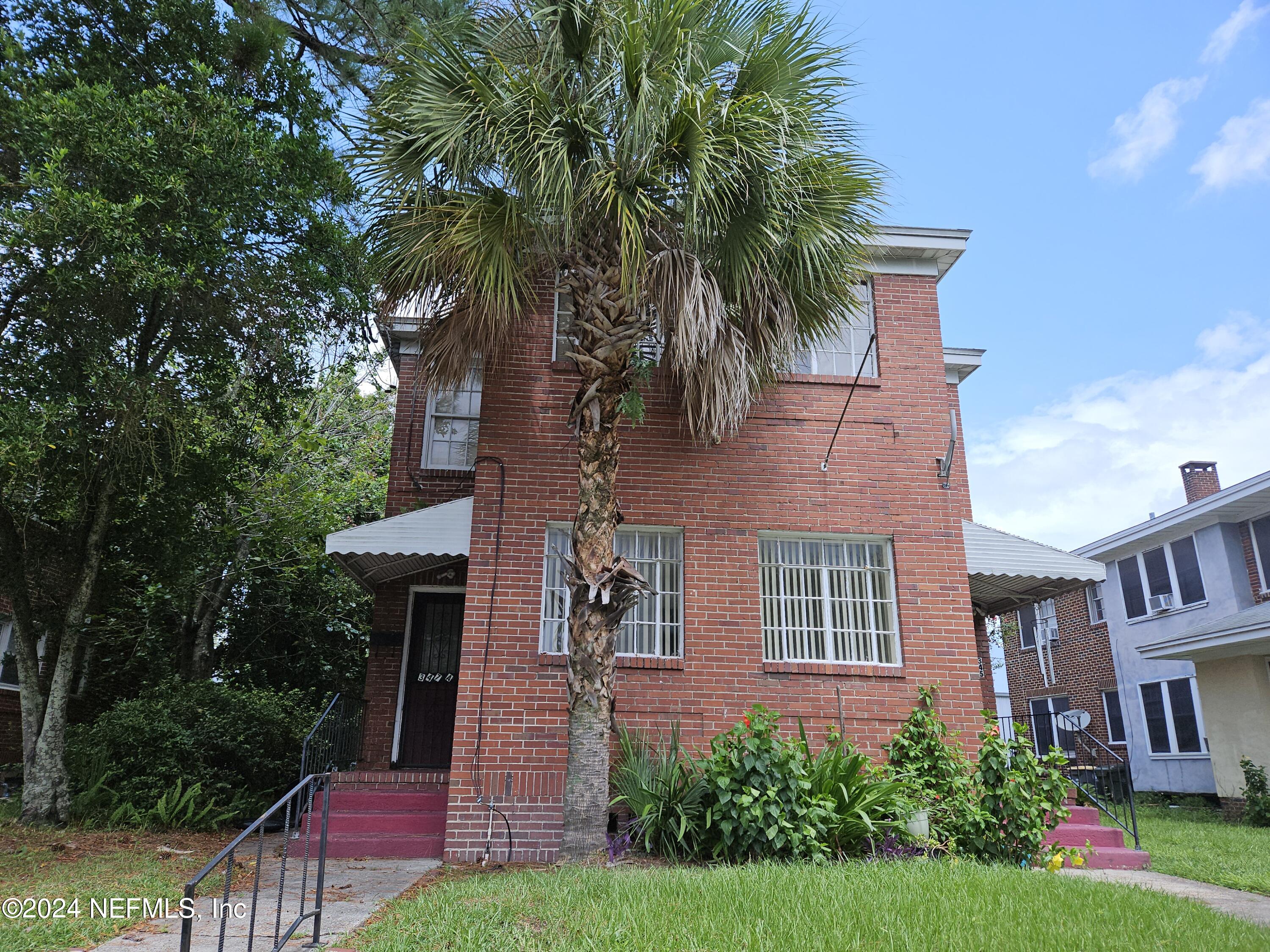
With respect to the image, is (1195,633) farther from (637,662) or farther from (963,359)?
(637,662)

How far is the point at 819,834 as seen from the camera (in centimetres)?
701

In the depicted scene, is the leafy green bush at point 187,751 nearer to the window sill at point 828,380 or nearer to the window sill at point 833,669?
the window sill at point 833,669

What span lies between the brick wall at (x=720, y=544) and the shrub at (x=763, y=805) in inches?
62.8

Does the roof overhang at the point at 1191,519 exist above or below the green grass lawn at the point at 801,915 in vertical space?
above

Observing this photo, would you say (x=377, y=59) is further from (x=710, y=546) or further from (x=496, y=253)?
(x=710, y=546)

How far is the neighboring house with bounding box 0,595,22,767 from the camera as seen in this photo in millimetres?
14047

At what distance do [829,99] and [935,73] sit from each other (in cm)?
636

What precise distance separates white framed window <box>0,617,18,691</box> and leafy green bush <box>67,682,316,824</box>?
9.94ft

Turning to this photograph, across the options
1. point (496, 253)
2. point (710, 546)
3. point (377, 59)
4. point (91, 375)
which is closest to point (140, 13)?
point (377, 59)

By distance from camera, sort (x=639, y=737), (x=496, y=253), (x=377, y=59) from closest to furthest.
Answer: (x=496, y=253), (x=639, y=737), (x=377, y=59)

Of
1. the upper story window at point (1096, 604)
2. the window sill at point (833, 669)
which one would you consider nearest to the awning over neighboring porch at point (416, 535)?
the window sill at point (833, 669)

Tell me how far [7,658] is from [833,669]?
1376 centimetres

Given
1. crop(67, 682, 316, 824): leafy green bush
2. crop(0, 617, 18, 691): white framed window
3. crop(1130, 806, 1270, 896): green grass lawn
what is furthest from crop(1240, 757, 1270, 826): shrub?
crop(0, 617, 18, 691): white framed window

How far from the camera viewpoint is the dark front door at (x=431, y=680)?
11031 mm
